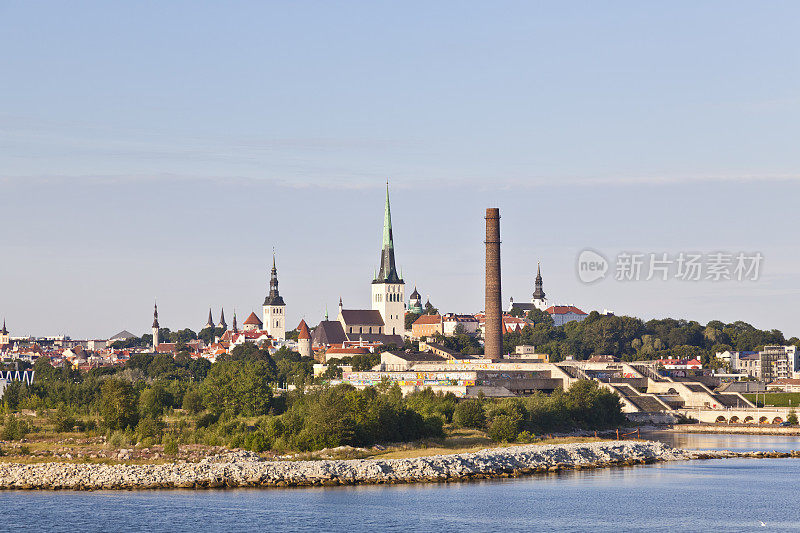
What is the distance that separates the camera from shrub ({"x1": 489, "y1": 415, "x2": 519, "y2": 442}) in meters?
79.2

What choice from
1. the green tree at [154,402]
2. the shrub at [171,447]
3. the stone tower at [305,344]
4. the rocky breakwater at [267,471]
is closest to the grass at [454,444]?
the rocky breakwater at [267,471]

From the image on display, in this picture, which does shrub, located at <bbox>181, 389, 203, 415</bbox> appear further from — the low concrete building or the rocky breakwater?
the low concrete building

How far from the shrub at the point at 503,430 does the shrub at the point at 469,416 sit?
4278 mm

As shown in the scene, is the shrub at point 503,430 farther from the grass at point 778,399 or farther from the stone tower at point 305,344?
the stone tower at point 305,344

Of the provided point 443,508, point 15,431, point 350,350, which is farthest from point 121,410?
point 350,350

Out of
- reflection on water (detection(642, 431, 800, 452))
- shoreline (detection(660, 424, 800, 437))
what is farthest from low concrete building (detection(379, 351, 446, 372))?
reflection on water (detection(642, 431, 800, 452))

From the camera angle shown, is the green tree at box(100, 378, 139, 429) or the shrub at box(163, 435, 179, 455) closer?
the shrub at box(163, 435, 179, 455)

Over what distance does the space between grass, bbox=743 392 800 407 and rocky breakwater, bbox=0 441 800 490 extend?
59.7 meters

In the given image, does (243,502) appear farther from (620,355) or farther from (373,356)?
(620,355)

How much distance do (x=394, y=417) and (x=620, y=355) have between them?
123 m

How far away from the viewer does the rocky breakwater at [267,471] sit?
59.6 metres

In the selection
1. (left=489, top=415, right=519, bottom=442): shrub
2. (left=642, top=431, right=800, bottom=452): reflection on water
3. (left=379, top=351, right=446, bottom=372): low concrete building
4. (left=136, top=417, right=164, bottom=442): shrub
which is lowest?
(left=642, top=431, right=800, bottom=452): reflection on water

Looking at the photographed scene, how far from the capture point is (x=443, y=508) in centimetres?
5441

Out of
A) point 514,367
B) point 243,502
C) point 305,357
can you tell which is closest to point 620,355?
point 305,357
